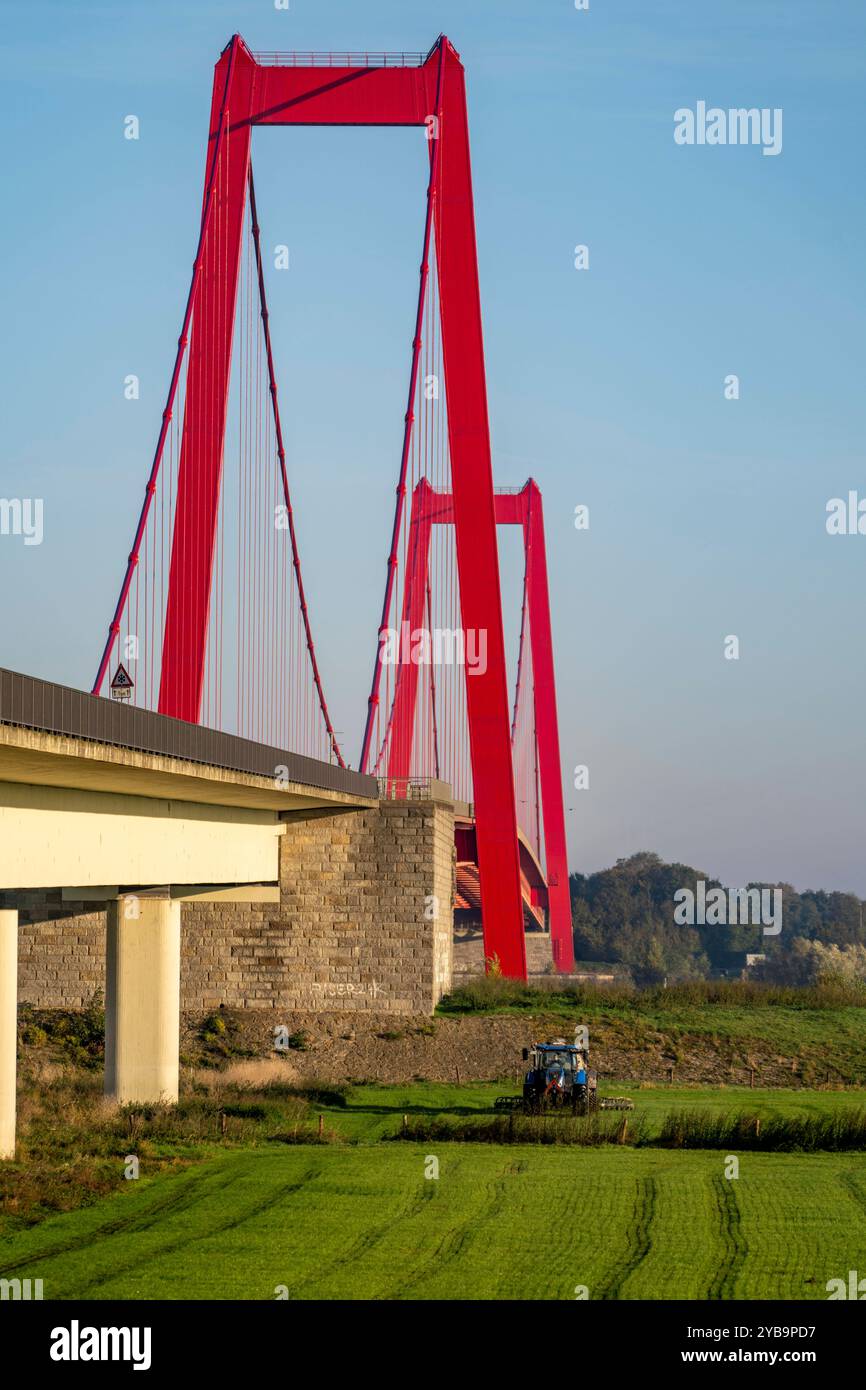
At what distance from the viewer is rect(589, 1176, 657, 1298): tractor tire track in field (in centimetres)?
1741

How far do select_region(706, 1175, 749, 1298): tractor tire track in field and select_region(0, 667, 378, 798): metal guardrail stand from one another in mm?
9618

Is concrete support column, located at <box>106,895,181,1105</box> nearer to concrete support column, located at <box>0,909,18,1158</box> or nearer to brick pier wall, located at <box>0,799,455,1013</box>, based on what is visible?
concrete support column, located at <box>0,909,18,1158</box>

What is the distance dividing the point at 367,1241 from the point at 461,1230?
123 cm

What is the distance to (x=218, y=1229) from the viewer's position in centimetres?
2011

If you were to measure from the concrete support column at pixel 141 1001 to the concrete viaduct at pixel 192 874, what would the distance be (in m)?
0.03

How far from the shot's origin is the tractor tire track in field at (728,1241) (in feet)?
57.3

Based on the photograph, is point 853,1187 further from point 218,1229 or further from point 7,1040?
point 7,1040

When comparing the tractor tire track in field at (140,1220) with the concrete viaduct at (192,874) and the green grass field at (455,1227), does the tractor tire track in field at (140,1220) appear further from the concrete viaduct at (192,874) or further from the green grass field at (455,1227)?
the concrete viaduct at (192,874)

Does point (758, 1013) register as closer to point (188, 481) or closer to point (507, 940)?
point (507, 940)

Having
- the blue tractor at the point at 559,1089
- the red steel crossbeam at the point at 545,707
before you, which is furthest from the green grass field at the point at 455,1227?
the red steel crossbeam at the point at 545,707

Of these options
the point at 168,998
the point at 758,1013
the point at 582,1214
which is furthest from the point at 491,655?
the point at 582,1214

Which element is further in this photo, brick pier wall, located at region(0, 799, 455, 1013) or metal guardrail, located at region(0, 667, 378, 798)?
brick pier wall, located at region(0, 799, 455, 1013)

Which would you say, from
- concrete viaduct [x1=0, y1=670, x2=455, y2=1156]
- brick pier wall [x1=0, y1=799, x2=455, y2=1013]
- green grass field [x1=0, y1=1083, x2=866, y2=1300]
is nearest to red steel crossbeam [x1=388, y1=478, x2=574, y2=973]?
concrete viaduct [x1=0, y1=670, x2=455, y2=1156]

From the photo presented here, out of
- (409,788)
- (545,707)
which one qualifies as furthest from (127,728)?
(545,707)
